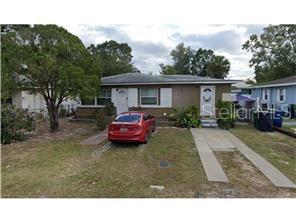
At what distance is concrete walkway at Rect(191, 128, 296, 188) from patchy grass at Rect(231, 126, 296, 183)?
24 centimetres

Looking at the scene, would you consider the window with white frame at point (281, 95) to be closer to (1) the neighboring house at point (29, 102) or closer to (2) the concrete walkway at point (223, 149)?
(2) the concrete walkway at point (223, 149)

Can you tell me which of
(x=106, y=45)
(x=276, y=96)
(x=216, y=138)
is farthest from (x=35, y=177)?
(x=106, y=45)

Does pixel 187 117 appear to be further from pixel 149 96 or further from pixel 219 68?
pixel 219 68

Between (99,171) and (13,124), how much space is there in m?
6.15

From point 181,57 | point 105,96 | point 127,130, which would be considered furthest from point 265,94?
point 181,57

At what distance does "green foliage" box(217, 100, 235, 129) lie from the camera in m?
13.4

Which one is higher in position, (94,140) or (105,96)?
(105,96)

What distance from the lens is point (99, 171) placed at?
6059 mm

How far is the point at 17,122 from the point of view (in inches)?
394

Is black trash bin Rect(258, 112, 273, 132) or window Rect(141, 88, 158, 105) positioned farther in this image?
window Rect(141, 88, 158, 105)

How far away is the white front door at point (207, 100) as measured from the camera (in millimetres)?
14938

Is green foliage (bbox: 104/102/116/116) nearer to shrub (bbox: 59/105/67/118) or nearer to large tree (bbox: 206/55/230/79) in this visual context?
shrub (bbox: 59/105/67/118)

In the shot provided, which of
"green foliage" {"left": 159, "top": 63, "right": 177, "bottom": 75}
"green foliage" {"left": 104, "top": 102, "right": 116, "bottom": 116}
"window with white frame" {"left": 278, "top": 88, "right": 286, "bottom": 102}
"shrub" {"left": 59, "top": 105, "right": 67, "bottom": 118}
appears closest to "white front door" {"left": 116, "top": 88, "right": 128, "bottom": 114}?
"green foliage" {"left": 104, "top": 102, "right": 116, "bottom": 116}

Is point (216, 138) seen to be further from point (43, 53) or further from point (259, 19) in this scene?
point (43, 53)
